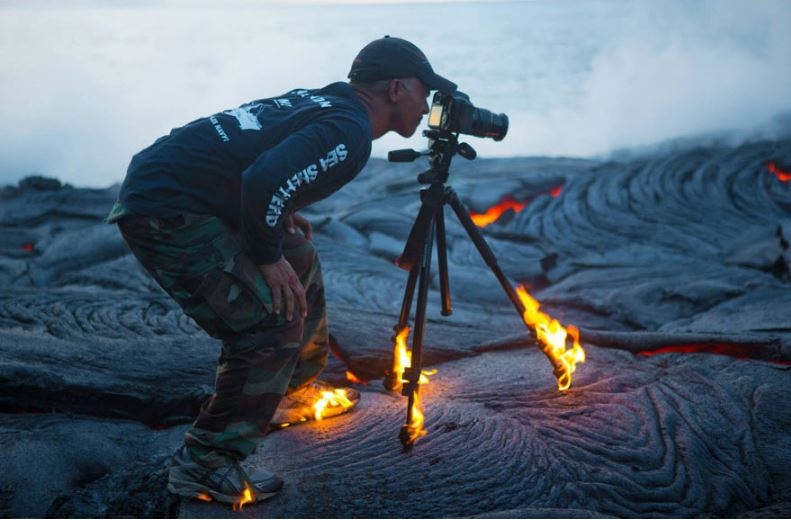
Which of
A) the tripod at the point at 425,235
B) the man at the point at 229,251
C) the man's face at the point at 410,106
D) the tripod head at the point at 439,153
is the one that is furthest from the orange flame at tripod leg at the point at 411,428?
the man's face at the point at 410,106

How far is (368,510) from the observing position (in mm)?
2869

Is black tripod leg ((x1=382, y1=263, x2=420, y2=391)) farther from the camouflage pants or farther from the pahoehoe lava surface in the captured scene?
the camouflage pants

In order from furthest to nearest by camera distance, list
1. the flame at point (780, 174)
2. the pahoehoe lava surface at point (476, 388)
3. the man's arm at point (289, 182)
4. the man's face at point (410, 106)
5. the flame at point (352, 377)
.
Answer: the flame at point (780, 174) → the flame at point (352, 377) → the man's face at point (410, 106) → the pahoehoe lava surface at point (476, 388) → the man's arm at point (289, 182)

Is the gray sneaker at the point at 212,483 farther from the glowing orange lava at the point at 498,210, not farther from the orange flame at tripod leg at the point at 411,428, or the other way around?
the glowing orange lava at the point at 498,210

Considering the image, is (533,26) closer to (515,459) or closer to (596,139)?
(596,139)

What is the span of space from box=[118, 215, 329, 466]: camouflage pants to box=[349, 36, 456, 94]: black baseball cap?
2.79ft

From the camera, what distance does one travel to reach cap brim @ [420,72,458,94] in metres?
3.14

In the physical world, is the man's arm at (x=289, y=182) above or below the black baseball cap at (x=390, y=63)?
below

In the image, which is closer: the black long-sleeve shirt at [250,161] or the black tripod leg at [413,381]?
the black long-sleeve shirt at [250,161]

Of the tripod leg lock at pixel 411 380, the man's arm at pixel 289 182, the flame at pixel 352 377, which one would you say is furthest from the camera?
the flame at pixel 352 377

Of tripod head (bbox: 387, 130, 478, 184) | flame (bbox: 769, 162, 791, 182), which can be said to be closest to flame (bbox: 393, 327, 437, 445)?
tripod head (bbox: 387, 130, 478, 184)

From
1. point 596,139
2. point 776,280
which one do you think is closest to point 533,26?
point 596,139

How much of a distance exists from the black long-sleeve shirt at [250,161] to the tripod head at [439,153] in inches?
19.6

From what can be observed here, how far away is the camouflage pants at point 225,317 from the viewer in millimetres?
2762
